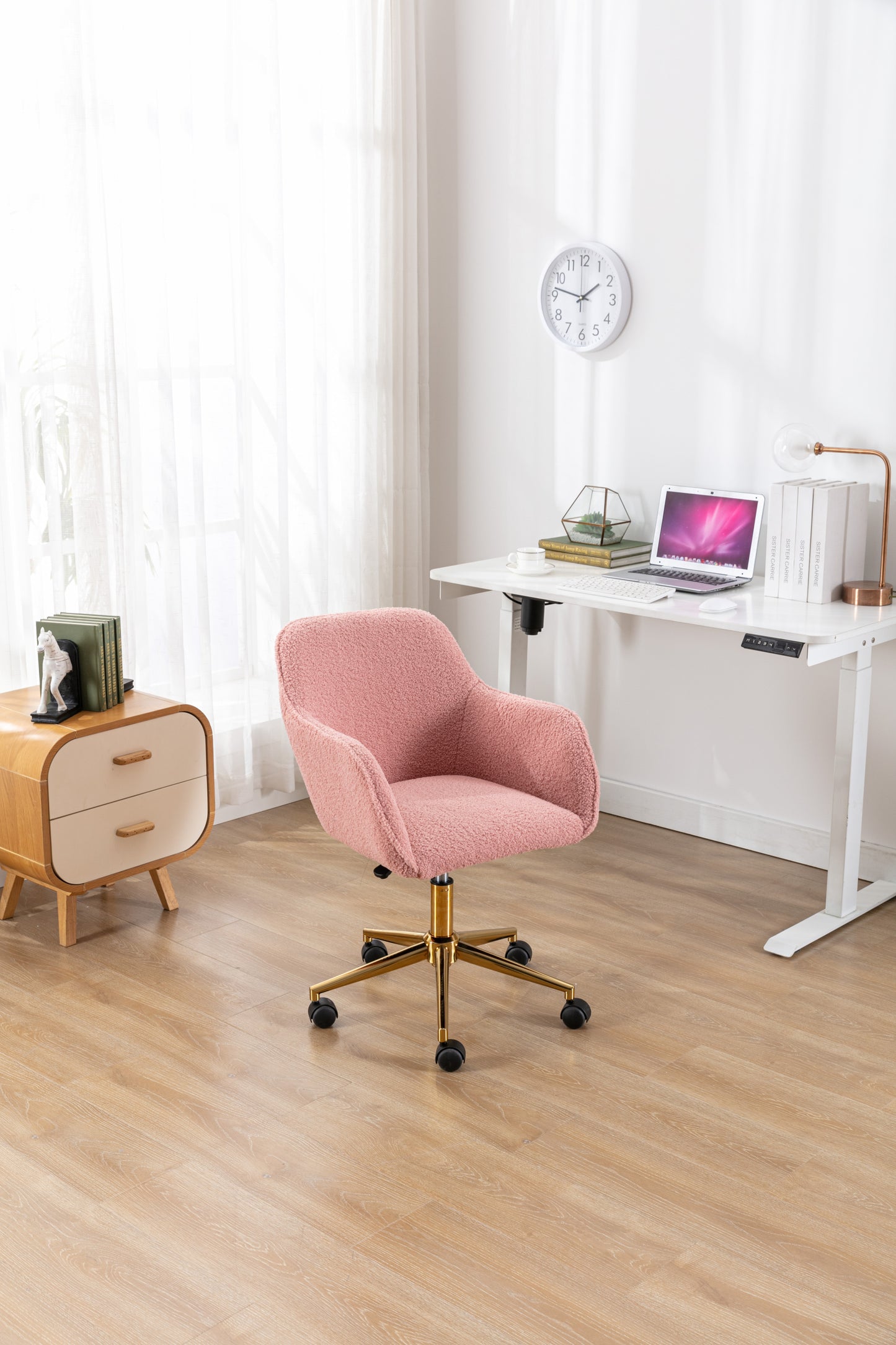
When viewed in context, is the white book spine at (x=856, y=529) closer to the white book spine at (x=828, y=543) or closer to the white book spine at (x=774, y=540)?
the white book spine at (x=828, y=543)

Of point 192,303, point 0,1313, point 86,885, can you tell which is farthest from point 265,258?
point 0,1313

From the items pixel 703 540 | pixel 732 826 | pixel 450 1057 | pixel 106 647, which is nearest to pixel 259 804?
pixel 106 647

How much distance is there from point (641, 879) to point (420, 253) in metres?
2.01

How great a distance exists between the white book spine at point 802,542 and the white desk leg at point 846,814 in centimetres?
23

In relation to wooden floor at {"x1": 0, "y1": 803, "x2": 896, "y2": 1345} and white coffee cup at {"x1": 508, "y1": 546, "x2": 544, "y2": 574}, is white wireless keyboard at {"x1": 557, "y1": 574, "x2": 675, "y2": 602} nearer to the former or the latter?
white coffee cup at {"x1": 508, "y1": 546, "x2": 544, "y2": 574}

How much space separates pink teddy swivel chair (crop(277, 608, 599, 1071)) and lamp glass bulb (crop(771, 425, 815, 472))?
36.7 inches

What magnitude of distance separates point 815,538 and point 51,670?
179 centimetres

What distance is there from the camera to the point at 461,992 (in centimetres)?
284

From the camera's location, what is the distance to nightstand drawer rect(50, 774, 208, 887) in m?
2.99

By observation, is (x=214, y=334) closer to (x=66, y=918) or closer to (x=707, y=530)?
(x=707, y=530)

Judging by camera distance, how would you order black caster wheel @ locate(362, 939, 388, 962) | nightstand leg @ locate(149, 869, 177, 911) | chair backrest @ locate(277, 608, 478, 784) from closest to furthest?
chair backrest @ locate(277, 608, 478, 784), black caster wheel @ locate(362, 939, 388, 962), nightstand leg @ locate(149, 869, 177, 911)

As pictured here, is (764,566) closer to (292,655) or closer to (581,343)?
(581,343)

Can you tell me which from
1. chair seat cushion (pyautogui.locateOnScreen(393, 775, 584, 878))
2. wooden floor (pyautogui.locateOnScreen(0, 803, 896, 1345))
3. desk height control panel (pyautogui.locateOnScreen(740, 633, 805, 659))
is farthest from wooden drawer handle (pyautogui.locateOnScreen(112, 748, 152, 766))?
desk height control panel (pyautogui.locateOnScreen(740, 633, 805, 659))

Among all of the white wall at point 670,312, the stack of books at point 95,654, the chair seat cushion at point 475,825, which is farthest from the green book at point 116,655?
the white wall at point 670,312
